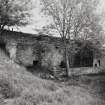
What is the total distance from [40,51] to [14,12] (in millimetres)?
5151

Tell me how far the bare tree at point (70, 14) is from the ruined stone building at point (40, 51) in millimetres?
2482

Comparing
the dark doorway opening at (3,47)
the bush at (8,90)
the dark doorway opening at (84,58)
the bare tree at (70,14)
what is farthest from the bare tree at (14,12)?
the dark doorway opening at (84,58)

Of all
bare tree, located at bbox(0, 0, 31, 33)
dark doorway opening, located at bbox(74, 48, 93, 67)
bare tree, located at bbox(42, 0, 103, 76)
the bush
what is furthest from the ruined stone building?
the bush

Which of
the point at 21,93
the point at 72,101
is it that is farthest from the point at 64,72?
the point at 21,93

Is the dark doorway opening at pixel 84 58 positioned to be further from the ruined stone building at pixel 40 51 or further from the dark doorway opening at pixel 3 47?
the dark doorway opening at pixel 3 47

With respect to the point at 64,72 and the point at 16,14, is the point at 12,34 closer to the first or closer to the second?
the point at 16,14

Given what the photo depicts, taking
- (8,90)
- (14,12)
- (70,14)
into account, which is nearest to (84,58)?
(70,14)

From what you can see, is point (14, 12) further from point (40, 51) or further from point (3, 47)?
point (40, 51)

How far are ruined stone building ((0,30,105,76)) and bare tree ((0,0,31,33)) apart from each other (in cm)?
142

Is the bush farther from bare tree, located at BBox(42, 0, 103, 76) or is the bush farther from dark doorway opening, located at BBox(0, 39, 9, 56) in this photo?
bare tree, located at BBox(42, 0, 103, 76)

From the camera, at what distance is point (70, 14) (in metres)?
13.6

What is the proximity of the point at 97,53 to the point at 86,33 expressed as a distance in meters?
5.89

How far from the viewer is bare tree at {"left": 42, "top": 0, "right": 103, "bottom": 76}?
44.2 ft

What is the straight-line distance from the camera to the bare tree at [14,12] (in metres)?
12.3
